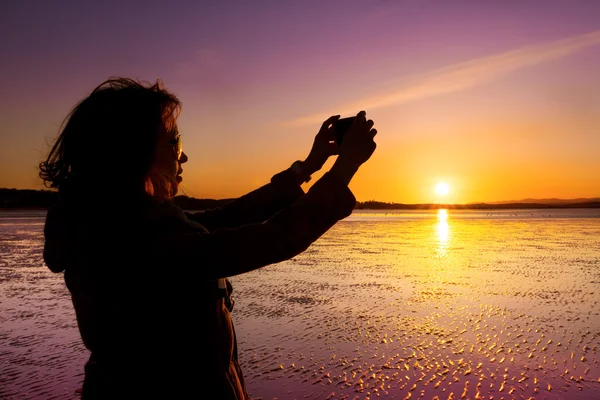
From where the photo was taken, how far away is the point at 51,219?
1215 millimetres

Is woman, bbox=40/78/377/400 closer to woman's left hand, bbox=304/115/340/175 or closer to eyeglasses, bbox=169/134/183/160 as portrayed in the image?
eyeglasses, bbox=169/134/183/160

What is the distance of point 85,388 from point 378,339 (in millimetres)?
5913

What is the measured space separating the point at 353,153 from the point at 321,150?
64cm

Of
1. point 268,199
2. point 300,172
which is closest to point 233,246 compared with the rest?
point 268,199

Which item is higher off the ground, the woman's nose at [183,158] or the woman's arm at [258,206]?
the woman's nose at [183,158]

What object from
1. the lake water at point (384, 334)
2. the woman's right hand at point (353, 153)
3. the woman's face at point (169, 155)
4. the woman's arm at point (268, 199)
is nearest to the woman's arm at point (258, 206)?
→ the woman's arm at point (268, 199)

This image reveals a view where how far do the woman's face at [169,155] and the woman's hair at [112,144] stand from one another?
0.06 ft

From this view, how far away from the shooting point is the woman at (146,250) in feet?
3.68

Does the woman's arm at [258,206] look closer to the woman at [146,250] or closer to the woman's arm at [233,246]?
the woman at [146,250]

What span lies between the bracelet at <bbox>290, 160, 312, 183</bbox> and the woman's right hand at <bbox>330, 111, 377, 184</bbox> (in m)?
0.59

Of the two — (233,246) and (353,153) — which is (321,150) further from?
(233,246)

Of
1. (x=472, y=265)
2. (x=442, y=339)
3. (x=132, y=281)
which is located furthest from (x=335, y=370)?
(x=472, y=265)

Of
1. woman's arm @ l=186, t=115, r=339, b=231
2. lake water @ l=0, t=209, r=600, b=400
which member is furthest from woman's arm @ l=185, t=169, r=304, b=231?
lake water @ l=0, t=209, r=600, b=400

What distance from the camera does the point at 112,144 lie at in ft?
4.04
